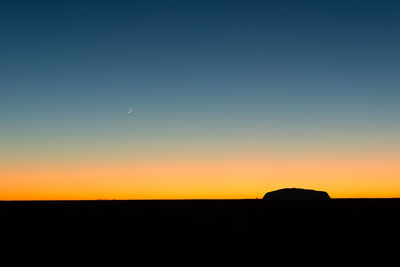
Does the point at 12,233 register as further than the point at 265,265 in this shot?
Yes

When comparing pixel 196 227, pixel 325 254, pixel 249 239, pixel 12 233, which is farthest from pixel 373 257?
pixel 12 233

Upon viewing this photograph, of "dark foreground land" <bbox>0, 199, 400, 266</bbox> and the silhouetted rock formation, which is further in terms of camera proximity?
the silhouetted rock formation

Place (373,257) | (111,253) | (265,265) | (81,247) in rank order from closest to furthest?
(265,265), (373,257), (111,253), (81,247)

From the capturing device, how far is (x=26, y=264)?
427 inches

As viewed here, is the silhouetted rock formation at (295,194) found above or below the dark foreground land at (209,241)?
above

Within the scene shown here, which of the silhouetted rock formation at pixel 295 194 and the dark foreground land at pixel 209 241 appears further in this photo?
the silhouetted rock formation at pixel 295 194

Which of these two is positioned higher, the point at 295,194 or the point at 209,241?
the point at 295,194

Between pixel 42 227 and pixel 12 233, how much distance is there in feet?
9.31

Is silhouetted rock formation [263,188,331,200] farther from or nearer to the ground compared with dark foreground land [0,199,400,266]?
farther from the ground

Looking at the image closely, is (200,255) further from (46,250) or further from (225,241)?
(46,250)

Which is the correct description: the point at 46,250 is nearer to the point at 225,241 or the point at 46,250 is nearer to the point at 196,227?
the point at 225,241

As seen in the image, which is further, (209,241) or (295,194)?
(295,194)

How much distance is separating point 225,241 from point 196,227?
4.88 metres

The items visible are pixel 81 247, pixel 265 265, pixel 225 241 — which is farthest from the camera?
pixel 225 241
